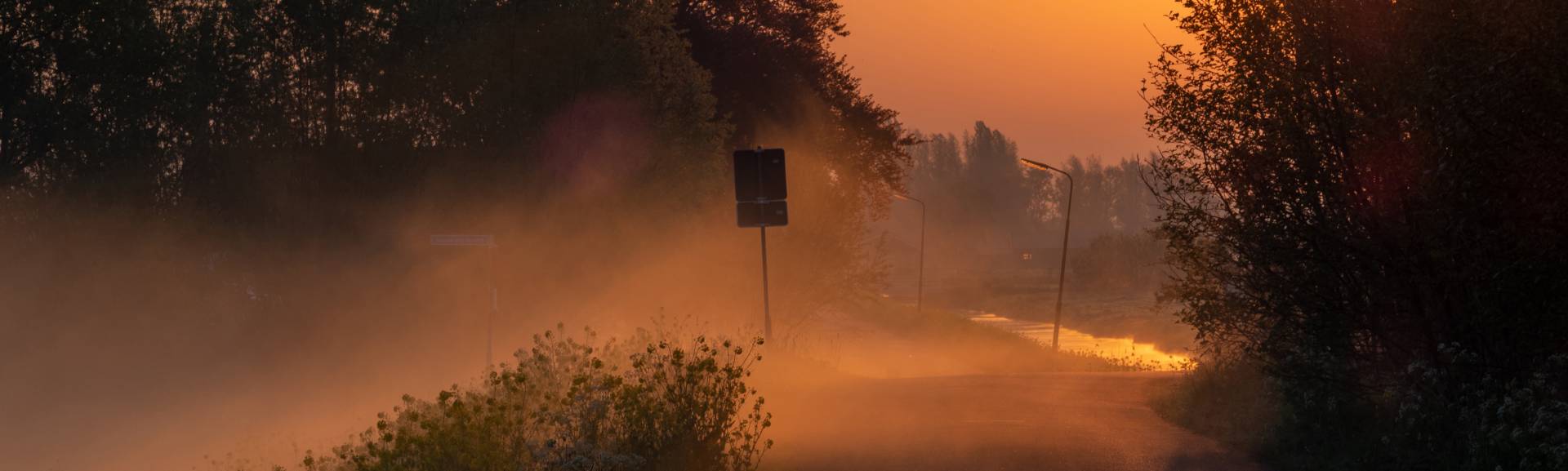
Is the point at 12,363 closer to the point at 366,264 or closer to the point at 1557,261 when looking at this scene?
the point at 366,264

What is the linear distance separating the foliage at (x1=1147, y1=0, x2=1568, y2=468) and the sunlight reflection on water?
3504cm

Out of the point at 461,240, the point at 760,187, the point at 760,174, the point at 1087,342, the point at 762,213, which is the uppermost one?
the point at 760,174

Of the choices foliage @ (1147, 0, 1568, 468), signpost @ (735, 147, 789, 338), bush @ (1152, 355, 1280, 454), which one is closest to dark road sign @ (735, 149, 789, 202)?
signpost @ (735, 147, 789, 338)

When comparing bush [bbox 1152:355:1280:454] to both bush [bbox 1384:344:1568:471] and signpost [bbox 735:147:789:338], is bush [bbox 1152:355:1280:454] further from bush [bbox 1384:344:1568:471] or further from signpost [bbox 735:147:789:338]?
signpost [bbox 735:147:789:338]

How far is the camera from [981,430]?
48.2 ft

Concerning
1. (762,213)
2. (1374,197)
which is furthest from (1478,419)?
(762,213)

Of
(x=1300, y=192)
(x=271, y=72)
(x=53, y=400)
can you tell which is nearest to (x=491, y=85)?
(x=271, y=72)

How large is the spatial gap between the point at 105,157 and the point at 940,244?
156 meters

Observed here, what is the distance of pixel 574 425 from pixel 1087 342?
6044 cm

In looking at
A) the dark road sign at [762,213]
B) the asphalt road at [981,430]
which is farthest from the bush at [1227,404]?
the dark road sign at [762,213]

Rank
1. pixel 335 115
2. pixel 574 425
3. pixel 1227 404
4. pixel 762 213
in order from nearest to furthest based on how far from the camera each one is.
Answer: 1. pixel 574 425
2. pixel 1227 404
3. pixel 762 213
4. pixel 335 115

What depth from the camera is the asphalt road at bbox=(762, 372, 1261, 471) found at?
41.0ft

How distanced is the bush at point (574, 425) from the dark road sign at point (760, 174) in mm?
8648

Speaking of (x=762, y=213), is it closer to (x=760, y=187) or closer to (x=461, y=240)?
(x=760, y=187)
